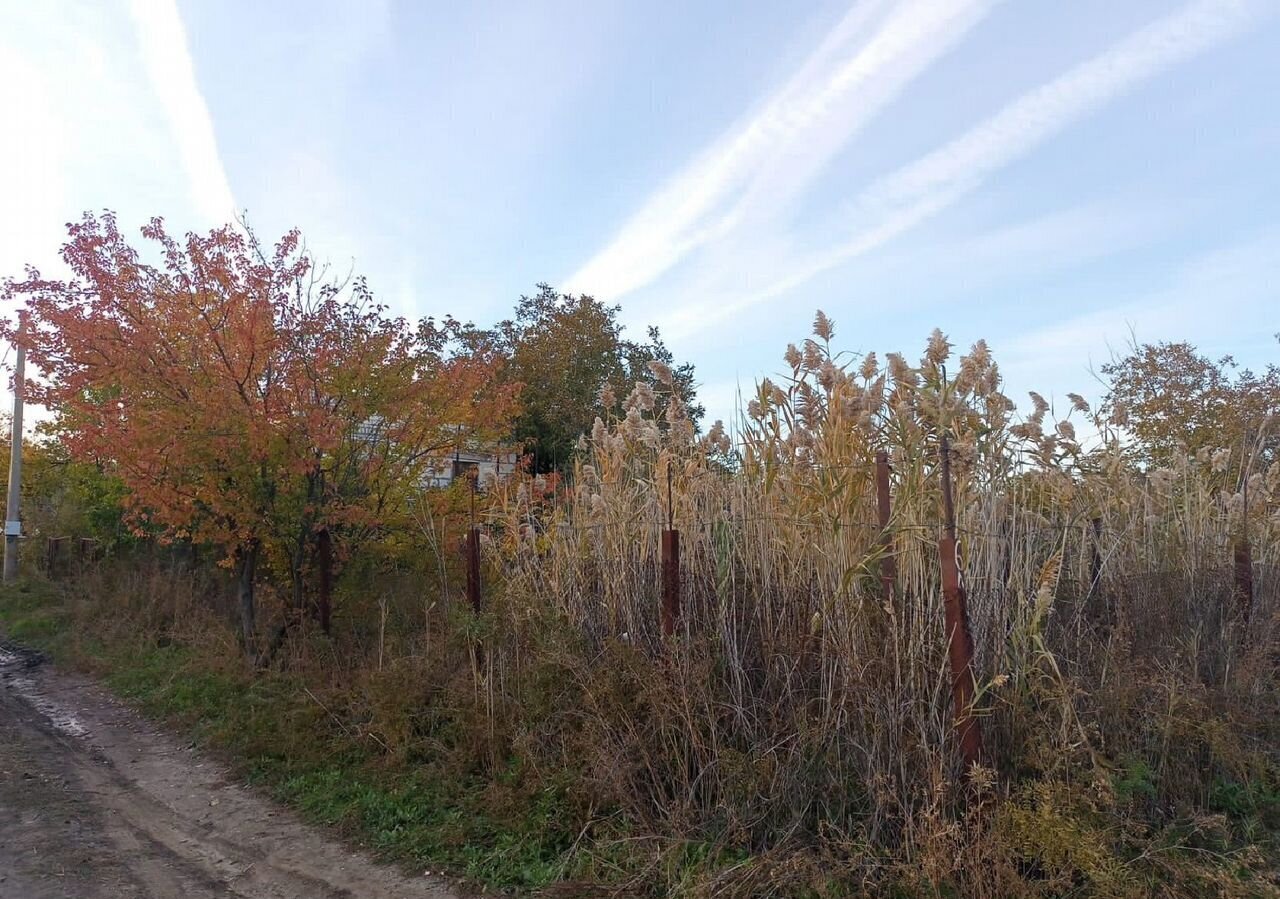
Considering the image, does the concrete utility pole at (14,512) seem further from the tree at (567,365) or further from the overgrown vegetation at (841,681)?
the overgrown vegetation at (841,681)

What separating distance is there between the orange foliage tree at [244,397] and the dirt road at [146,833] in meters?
2.05

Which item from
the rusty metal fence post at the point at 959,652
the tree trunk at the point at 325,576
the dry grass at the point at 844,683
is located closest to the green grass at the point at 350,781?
the dry grass at the point at 844,683

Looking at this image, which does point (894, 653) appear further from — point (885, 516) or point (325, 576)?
point (325, 576)

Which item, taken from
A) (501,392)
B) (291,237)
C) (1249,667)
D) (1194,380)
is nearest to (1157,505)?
(1249,667)

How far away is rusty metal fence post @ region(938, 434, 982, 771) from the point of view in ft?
12.3

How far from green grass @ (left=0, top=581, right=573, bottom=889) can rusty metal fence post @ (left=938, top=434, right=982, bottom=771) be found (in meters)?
2.08

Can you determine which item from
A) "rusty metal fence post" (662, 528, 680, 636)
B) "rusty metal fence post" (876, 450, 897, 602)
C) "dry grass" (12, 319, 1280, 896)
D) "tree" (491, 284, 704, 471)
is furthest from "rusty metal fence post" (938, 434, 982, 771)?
"tree" (491, 284, 704, 471)

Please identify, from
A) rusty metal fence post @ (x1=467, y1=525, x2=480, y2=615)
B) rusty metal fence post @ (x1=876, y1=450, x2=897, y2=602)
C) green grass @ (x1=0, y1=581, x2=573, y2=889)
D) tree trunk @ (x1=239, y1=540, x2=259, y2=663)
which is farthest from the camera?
tree trunk @ (x1=239, y1=540, x2=259, y2=663)

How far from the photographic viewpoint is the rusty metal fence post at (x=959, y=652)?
374 cm

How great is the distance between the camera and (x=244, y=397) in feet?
27.6

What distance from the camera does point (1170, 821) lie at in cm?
395

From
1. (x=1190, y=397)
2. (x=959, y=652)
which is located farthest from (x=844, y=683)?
(x=1190, y=397)

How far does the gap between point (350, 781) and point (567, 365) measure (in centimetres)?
1884

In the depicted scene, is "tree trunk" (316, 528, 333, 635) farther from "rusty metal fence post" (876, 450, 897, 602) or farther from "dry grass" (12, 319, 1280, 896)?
"rusty metal fence post" (876, 450, 897, 602)
